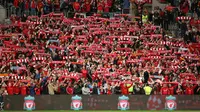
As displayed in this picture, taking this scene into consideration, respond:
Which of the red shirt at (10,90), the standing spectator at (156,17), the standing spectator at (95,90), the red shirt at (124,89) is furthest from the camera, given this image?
the standing spectator at (156,17)

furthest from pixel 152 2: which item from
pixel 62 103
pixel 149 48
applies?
pixel 62 103

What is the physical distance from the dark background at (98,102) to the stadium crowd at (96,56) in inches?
41.4

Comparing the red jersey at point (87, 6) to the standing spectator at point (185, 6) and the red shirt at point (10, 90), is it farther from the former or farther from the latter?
the red shirt at point (10, 90)

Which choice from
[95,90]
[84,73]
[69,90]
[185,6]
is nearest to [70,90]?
[69,90]

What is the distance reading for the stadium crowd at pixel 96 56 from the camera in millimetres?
34469

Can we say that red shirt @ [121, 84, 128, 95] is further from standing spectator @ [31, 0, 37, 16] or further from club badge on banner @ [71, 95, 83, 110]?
standing spectator @ [31, 0, 37, 16]

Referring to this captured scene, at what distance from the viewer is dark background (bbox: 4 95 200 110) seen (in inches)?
1271

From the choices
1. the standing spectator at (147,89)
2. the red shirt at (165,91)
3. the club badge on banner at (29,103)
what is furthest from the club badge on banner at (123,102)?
the club badge on banner at (29,103)

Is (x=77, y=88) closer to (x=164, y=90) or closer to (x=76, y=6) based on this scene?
(x=164, y=90)

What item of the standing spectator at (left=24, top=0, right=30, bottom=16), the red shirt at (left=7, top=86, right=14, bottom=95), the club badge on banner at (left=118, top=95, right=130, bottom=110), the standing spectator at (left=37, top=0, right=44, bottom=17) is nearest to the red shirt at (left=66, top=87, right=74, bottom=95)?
the club badge on banner at (left=118, top=95, right=130, bottom=110)

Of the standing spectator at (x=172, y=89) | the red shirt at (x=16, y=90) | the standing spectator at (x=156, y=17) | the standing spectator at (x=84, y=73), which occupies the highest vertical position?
the standing spectator at (x=156, y=17)

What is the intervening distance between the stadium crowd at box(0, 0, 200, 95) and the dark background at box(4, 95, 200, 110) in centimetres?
105

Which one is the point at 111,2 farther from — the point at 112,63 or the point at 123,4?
the point at 112,63

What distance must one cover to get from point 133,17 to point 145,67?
8.63 metres
